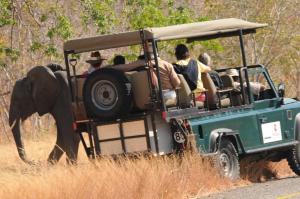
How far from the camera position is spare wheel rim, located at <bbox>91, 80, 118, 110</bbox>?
15.2 meters

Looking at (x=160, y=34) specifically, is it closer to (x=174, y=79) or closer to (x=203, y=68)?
(x=174, y=79)

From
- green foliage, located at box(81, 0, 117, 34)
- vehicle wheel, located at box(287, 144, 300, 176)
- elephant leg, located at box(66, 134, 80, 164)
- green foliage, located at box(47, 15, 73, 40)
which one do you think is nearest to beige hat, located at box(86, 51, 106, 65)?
elephant leg, located at box(66, 134, 80, 164)

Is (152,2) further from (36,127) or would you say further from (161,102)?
(161,102)

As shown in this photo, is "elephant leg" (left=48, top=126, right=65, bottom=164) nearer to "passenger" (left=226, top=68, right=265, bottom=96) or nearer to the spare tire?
the spare tire

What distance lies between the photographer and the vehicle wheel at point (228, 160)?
51.3ft

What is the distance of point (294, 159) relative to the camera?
17297mm

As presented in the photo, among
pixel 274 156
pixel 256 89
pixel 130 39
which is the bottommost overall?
pixel 274 156

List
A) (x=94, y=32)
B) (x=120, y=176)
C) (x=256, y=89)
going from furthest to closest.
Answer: (x=94, y=32) < (x=256, y=89) < (x=120, y=176)

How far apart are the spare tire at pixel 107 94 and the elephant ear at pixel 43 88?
4.89m

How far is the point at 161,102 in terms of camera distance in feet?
48.6

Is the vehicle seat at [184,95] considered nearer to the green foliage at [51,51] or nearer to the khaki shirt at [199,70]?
the khaki shirt at [199,70]

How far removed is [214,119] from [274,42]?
51.1 ft

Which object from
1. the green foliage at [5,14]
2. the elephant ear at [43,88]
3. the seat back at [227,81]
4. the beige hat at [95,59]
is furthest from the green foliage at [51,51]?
the seat back at [227,81]

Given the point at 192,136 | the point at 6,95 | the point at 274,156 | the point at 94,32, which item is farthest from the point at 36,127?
the point at 192,136
